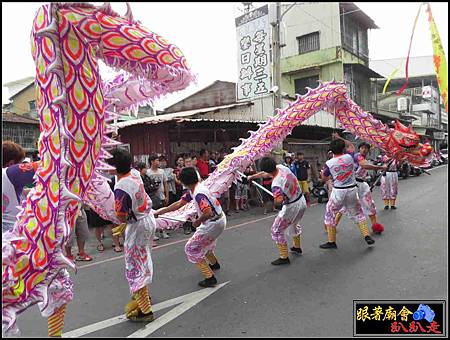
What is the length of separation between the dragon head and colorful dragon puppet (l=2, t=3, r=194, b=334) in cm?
379

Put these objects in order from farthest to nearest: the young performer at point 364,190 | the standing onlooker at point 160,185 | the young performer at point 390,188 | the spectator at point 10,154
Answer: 1. the young performer at point 390,188
2. the standing onlooker at point 160,185
3. the young performer at point 364,190
4. the spectator at point 10,154

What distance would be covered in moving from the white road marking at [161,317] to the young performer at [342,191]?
220 cm

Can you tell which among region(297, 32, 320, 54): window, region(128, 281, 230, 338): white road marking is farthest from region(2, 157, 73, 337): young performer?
region(297, 32, 320, 54): window

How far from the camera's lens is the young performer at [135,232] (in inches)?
131

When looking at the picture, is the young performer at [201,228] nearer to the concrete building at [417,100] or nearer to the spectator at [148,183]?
the spectator at [148,183]

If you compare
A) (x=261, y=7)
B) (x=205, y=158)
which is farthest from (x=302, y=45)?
(x=205, y=158)

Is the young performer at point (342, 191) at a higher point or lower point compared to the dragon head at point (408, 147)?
lower

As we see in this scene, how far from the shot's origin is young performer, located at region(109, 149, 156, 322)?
334 cm

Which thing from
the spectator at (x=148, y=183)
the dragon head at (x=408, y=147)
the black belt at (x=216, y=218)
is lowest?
the black belt at (x=216, y=218)

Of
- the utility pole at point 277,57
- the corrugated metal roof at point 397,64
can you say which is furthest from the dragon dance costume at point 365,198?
the corrugated metal roof at point 397,64

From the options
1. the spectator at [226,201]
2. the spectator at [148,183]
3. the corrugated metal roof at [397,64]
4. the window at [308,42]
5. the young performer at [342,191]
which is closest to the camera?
the young performer at [342,191]

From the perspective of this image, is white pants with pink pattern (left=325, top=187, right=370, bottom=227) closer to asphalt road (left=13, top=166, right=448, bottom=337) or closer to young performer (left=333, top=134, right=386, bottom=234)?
young performer (left=333, top=134, right=386, bottom=234)

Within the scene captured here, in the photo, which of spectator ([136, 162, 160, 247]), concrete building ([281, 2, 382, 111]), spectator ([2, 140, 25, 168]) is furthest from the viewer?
concrete building ([281, 2, 382, 111])

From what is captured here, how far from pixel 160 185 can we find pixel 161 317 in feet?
13.5
